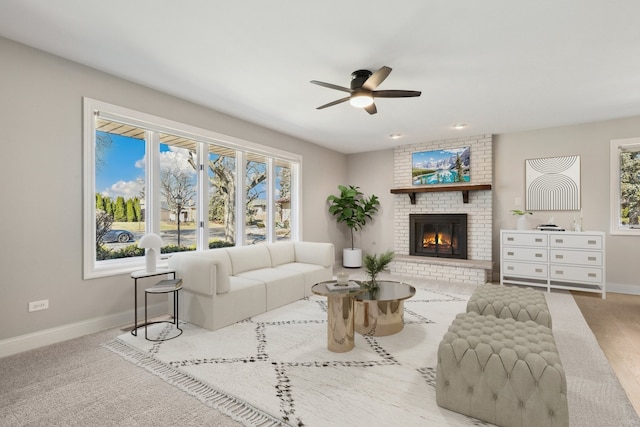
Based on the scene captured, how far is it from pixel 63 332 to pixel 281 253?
279cm

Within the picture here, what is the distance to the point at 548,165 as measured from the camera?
5.37 m

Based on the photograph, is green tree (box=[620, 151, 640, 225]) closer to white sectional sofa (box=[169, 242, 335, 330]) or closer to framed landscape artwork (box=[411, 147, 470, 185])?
framed landscape artwork (box=[411, 147, 470, 185])

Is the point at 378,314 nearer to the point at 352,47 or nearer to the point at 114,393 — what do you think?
the point at 114,393

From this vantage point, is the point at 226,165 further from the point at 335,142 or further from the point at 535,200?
the point at 535,200

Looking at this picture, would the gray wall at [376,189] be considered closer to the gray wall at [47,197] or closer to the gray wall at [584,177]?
the gray wall at [584,177]

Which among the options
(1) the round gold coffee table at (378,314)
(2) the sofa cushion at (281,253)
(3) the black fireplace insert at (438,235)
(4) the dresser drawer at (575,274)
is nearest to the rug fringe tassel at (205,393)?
(1) the round gold coffee table at (378,314)

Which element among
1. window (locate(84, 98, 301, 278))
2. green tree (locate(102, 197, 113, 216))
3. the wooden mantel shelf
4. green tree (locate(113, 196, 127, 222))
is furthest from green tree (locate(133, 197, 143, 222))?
the wooden mantel shelf

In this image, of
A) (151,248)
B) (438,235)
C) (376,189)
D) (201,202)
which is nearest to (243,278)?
(151,248)

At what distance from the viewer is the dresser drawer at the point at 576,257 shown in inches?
178

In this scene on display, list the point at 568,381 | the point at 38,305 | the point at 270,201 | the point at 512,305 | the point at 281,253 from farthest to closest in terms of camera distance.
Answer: the point at 270,201 < the point at 281,253 < the point at 38,305 < the point at 512,305 < the point at 568,381

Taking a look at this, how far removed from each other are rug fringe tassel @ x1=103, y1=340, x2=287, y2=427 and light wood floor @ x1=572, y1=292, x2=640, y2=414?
93.6 inches

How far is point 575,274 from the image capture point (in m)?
4.66

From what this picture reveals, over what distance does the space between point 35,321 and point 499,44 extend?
4957 mm

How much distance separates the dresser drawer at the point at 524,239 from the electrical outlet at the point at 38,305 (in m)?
6.17
